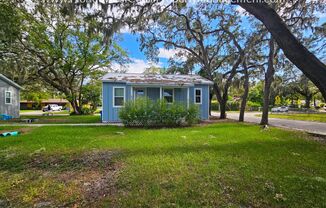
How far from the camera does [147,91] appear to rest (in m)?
14.6

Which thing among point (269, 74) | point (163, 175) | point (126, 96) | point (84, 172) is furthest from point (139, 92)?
point (163, 175)

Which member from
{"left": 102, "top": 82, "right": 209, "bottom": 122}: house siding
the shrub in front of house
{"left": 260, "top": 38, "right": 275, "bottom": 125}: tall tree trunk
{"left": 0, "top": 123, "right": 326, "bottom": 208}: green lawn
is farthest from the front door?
{"left": 0, "top": 123, "right": 326, "bottom": 208}: green lawn

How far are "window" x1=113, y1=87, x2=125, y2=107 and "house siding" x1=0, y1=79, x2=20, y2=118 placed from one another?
32.2ft

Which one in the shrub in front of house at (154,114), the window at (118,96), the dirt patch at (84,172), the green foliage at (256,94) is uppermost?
the green foliage at (256,94)

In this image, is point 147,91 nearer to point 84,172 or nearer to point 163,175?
point 84,172

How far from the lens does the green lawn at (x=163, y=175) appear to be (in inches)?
116

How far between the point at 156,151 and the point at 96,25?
6.55 m

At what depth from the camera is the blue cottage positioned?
13281 millimetres

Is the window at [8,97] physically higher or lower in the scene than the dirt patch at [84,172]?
higher

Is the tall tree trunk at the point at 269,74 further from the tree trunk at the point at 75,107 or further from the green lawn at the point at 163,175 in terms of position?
the tree trunk at the point at 75,107

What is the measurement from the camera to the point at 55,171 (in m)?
4.18

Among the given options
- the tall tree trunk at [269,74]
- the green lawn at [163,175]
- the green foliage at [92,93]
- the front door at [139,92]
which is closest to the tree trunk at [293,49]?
the green lawn at [163,175]

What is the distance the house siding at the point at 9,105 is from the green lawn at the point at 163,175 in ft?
41.3

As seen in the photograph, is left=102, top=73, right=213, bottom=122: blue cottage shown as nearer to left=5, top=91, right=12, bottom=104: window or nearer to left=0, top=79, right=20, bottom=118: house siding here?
left=0, top=79, right=20, bottom=118: house siding
